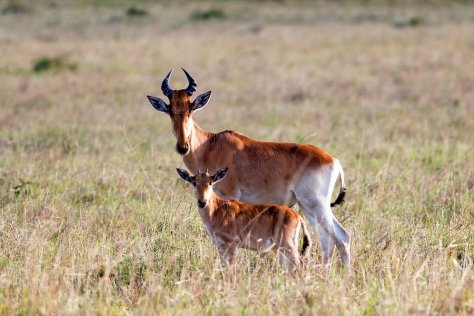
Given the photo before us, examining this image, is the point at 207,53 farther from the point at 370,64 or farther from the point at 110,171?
the point at 110,171

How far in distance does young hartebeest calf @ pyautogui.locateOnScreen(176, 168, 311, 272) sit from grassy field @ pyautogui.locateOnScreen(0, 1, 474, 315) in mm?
182

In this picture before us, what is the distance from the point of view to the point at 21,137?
14.0 m

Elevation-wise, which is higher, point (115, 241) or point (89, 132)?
point (115, 241)

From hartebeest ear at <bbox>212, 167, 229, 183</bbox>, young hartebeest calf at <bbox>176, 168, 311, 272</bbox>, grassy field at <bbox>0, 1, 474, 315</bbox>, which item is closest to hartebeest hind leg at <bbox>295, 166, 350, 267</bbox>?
grassy field at <bbox>0, 1, 474, 315</bbox>

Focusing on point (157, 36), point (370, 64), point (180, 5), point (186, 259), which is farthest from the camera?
point (180, 5)

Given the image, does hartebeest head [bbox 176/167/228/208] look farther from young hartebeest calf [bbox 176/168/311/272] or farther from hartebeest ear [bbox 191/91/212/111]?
hartebeest ear [bbox 191/91/212/111]

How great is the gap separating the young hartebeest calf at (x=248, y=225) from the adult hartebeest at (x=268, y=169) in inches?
21.7

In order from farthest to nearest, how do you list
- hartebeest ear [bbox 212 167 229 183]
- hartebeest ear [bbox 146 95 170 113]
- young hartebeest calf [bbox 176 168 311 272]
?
hartebeest ear [bbox 146 95 170 113] → hartebeest ear [bbox 212 167 229 183] → young hartebeest calf [bbox 176 168 311 272]

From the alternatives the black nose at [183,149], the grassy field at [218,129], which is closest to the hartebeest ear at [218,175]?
the grassy field at [218,129]

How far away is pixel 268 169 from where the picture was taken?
7668 mm

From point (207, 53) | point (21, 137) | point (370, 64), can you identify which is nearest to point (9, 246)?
point (21, 137)

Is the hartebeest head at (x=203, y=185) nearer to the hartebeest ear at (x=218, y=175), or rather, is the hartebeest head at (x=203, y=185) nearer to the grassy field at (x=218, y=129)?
the hartebeest ear at (x=218, y=175)

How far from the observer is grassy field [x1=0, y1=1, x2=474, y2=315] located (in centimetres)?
613

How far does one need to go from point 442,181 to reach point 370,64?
48.8 feet
